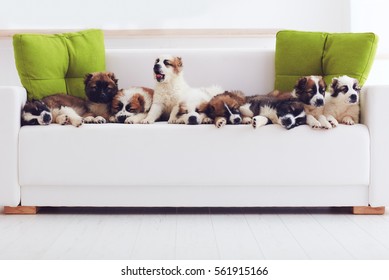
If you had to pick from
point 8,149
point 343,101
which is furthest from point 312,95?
point 8,149

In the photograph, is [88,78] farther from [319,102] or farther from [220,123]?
[319,102]

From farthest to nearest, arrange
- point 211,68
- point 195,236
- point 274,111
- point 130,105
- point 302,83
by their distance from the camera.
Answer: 1. point 211,68
2. point 130,105
3. point 302,83
4. point 274,111
5. point 195,236

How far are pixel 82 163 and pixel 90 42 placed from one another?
0.96 meters

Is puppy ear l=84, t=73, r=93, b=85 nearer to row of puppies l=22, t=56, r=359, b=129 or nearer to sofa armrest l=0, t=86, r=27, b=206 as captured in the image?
row of puppies l=22, t=56, r=359, b=129

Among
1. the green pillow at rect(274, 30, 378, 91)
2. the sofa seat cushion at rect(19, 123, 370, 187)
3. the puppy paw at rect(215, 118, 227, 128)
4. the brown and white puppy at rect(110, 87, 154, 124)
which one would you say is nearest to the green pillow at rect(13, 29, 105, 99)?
the brown and white puppy at rect(110, 87, 154, 124)

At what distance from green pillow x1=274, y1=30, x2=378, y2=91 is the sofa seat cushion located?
58cm

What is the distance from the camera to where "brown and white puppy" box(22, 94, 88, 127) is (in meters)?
2.91

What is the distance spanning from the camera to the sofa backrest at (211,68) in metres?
3.55

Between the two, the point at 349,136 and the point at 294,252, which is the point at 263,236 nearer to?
the point at 294,252

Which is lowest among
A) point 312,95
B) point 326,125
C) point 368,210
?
point 368,210

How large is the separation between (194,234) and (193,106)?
85cm

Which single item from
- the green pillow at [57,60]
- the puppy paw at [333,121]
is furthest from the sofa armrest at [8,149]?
the puppy paw at [333,121]

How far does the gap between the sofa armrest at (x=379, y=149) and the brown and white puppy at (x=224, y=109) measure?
0.67 m

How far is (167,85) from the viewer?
3.29 metres
